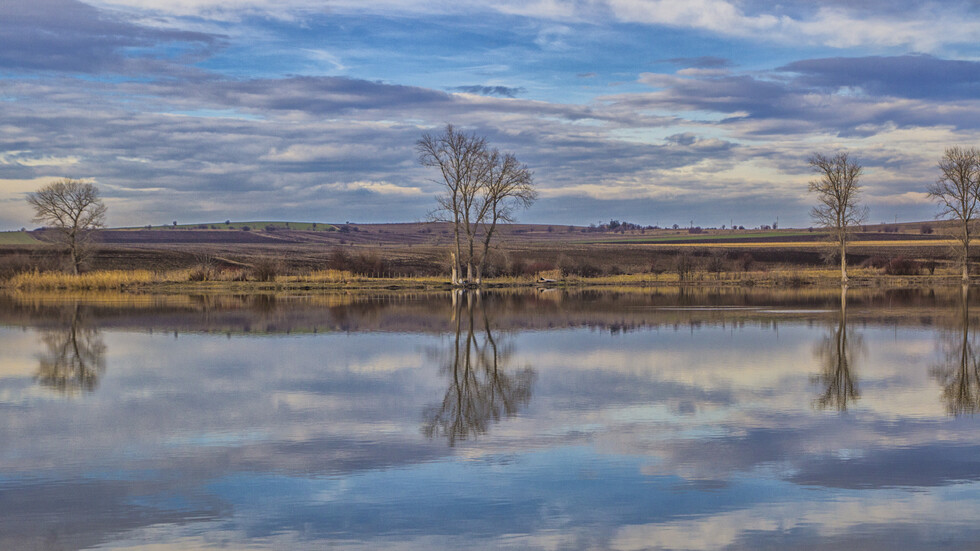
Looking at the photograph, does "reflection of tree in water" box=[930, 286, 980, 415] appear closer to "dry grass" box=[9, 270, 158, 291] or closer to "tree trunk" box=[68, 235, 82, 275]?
"dry grass" box=[9, 270, 158, 291]

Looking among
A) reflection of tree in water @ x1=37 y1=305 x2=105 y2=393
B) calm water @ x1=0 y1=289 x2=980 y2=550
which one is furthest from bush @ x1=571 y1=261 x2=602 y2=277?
reflection of tree in water @ x1=37 y1=305 x2=105 y2=393

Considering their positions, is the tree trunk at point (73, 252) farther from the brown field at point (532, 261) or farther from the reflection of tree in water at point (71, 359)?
the reflection of tree in water at point (71, 359)

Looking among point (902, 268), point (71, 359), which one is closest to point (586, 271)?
point (902, 268)

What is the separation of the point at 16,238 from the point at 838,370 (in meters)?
131

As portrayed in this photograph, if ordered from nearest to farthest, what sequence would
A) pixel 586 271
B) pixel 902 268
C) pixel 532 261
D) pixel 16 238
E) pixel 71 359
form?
pixel 71 359
pixel 586 271
pixel 902 268
pixel 532 261
pixel 16 238

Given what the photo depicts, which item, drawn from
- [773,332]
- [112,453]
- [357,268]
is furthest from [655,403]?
[357,268]

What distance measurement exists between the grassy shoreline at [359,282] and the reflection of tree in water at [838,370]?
1185 inches

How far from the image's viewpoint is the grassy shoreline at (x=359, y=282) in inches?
1918

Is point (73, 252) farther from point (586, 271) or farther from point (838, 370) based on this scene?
point (838, 370)

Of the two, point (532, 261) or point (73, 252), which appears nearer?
point (73, 252)

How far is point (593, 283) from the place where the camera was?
177 feet

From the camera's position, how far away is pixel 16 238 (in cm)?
12444

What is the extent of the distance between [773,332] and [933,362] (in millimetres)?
5985

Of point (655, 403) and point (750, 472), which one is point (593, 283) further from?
point (750, 472)
